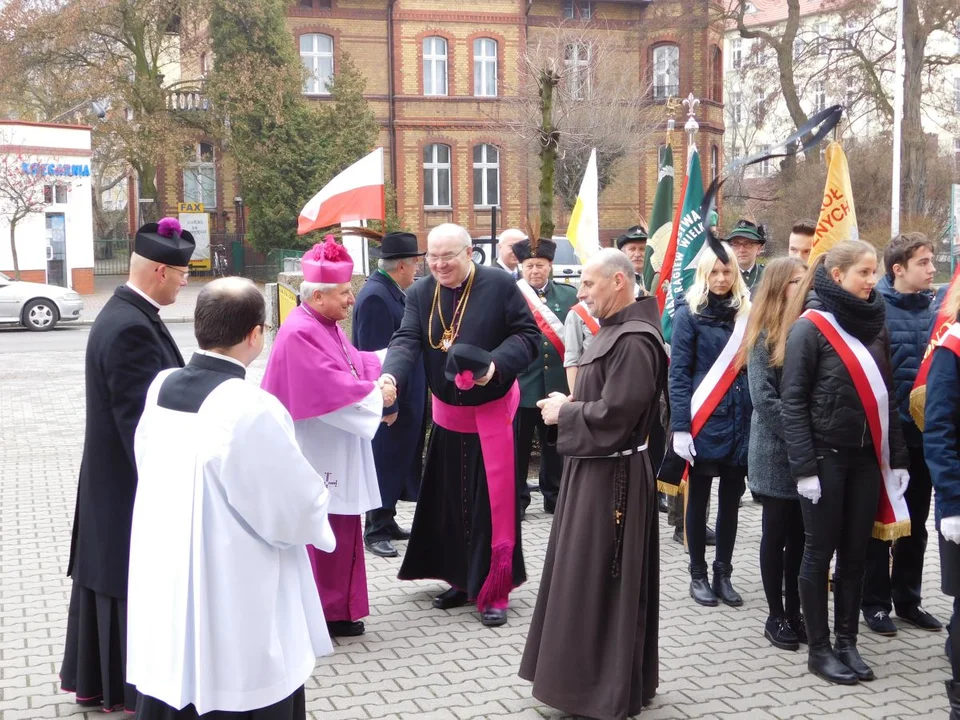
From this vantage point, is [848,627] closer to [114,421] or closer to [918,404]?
[918,404]

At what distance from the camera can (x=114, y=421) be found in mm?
4332

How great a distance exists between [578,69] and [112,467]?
34.7 m

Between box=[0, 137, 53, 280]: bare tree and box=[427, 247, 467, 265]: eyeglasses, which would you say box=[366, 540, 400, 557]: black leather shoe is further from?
box=[0, 137, 53, 280]: bare tree

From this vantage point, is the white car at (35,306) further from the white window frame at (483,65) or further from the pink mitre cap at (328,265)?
the white window frame at (483,65)

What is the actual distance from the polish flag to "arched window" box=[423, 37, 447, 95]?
109 feet

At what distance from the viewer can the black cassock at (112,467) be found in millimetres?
4270

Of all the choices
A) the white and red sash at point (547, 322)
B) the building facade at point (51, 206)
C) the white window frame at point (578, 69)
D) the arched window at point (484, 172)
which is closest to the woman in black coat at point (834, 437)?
the white and red sash at point (547, 322)

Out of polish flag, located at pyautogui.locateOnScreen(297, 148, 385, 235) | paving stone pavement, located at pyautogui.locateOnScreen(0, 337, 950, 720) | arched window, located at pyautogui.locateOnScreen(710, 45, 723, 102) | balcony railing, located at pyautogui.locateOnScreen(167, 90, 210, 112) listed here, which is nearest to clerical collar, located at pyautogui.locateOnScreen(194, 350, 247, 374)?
paving stone pavement, located at pyautogui.locateOnScreen(0, 337, 950, 720)

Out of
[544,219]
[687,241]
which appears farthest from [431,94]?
[687,241]

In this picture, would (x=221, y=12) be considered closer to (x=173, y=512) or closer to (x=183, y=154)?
(x=183, y=154)

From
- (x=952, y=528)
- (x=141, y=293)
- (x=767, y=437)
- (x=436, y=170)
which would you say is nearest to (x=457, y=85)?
(x=436, y=170)

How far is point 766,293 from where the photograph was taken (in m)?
5.39

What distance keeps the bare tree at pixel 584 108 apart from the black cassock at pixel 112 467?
92.2 feet

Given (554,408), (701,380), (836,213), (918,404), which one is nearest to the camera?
(554,408)
